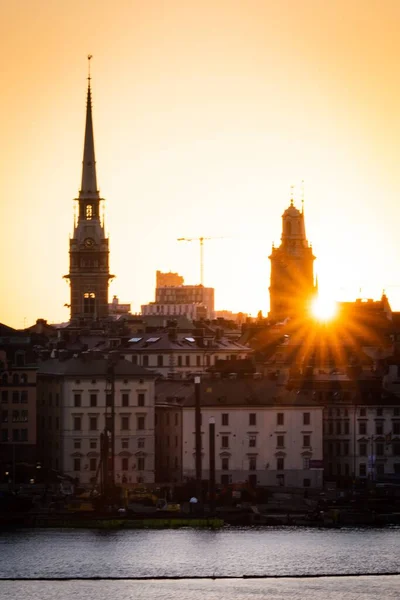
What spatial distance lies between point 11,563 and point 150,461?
108 ft

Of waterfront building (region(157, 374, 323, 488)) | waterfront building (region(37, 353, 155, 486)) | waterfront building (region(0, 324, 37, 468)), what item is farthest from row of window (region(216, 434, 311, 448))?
waterfront building (region(0, 324, 37, 468))

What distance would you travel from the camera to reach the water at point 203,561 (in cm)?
13225

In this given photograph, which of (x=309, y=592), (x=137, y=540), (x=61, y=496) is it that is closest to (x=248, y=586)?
(x=309, y=592)

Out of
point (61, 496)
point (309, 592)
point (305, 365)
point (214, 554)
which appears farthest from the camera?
point (305, 365)

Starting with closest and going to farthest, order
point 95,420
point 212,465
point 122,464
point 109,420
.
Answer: point 212,465 < point 109,420 < point 95,420 < point 122,464

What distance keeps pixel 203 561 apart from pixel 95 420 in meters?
31.2

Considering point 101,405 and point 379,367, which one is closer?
point 101,405

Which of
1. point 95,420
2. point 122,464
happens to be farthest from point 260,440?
point 95,420

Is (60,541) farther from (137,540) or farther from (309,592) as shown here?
(309,592)

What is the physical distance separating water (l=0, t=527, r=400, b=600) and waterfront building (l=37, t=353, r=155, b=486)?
63.3ft

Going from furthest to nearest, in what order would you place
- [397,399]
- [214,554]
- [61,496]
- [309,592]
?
[397,399] → [61,496] → [214,554] → [309,592]

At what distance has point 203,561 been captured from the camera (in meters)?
140

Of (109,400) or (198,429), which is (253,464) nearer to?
(198,429)

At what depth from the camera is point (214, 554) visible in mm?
142250
